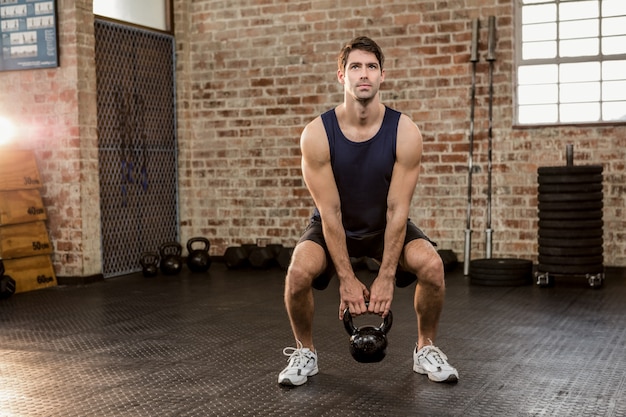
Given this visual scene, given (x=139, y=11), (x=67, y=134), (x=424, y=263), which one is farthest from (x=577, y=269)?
(x=139, y=11)

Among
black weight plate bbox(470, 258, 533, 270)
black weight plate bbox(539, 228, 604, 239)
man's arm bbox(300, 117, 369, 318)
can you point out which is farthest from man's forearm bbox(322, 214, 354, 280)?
black weight plate bbox(539, 228, 604, 239)

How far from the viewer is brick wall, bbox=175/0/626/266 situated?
6293 mm

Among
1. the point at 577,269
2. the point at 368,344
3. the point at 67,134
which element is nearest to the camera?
the point at 368,344

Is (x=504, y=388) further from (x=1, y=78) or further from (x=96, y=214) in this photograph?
(x=1, y=78)

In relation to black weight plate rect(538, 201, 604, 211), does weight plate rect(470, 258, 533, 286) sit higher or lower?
lower

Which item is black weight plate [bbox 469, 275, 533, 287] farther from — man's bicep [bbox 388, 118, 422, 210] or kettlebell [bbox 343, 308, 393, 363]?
kettlebell [bbox 343, 308, 393, 363]

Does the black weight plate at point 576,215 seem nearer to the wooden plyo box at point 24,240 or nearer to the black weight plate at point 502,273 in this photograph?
the black weight plate at point 502,273

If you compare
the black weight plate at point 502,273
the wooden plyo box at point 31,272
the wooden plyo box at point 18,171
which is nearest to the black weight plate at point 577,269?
the black weight plate at point 502,273

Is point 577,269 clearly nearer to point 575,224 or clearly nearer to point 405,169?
point 575,224

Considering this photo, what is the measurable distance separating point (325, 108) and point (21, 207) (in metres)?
2.51

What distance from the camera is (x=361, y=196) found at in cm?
312

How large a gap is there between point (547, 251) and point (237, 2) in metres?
3.45

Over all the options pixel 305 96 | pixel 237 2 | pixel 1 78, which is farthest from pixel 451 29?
pixel 1 78

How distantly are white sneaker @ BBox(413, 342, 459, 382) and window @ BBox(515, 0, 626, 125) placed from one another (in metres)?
3.51
